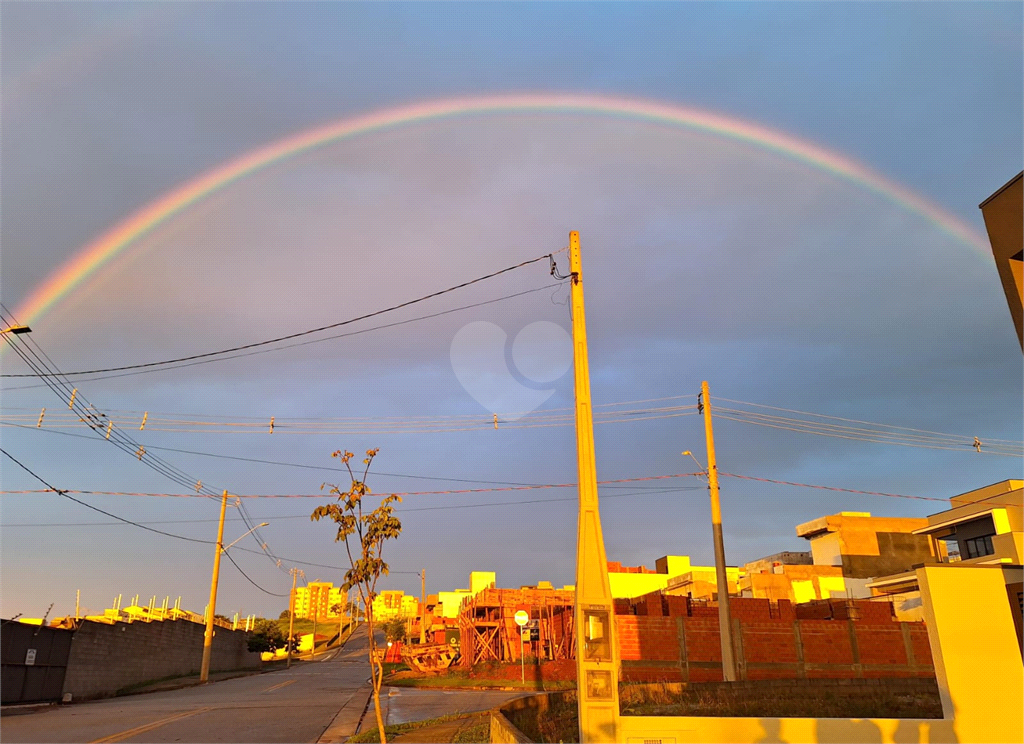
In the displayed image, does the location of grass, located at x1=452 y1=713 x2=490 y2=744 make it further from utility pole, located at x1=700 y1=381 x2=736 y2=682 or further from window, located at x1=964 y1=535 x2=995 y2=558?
window, located at x1=964 y1=535 x2=995 y2=558

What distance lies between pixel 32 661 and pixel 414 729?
17.9 m

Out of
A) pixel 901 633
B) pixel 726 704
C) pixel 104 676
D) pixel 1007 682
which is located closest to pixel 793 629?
pixel 901 633

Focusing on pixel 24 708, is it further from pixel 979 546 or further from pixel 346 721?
pixel 979 546

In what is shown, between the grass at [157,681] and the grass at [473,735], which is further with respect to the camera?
the grass at [157,681]

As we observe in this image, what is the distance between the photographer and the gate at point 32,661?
79.9 feet

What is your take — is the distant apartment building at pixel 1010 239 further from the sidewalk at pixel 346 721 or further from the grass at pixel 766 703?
the sidewalk at pixel 346 721

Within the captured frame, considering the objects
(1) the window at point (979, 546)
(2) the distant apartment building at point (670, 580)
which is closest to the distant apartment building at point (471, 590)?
(2) the distant apartment building at point (670, 580)

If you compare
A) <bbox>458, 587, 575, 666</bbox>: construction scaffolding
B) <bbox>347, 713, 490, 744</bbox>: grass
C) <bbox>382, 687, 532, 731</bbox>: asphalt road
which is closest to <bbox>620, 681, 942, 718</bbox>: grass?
<bbox>382, 687, 532, 731</bbox>: asphalt road

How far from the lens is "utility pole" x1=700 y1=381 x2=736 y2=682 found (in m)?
23.7

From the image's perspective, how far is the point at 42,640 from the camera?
86.8 feet

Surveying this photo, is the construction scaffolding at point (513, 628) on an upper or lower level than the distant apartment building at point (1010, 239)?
lower

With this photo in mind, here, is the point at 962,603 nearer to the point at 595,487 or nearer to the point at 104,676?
the point at 595,487

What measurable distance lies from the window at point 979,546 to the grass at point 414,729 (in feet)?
113

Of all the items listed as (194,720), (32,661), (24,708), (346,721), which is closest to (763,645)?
(346,721)
